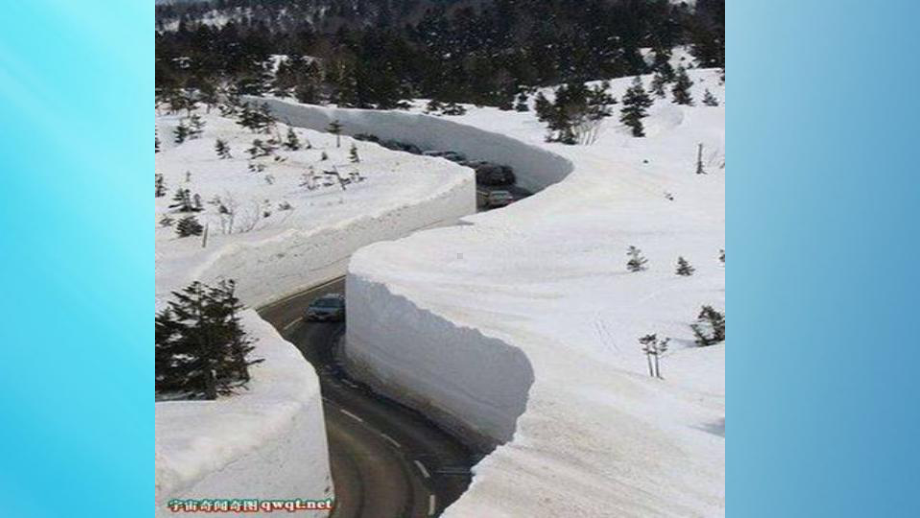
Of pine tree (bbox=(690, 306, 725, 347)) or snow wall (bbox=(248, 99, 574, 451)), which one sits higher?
pine tree (bbox=(690, 306, 725, 347))

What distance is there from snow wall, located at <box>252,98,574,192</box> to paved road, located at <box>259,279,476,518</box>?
50.9ft

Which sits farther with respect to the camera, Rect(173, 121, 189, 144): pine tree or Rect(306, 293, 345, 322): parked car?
Rect(173, 121, 189, 144): pine tree

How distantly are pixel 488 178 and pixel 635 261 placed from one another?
16.0m

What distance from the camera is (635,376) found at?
15.1 meters

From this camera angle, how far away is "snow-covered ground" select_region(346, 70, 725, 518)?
11.5 m

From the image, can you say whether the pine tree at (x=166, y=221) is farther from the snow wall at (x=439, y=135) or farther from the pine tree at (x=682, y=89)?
the pine tree at (x=682, y=89)

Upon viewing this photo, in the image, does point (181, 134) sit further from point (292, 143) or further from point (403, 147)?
point (403, 147)

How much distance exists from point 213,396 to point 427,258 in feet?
31.0

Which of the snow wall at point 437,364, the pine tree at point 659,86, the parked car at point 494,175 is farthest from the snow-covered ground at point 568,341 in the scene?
the pine tree at point 659,86

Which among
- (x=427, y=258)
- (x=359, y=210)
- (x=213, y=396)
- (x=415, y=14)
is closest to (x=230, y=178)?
(x=359, y=210)

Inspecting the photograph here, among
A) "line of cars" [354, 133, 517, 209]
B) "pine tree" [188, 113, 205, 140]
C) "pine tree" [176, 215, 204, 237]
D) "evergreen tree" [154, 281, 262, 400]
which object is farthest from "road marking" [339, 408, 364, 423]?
"pine tree" [188, 113, 205, 140]

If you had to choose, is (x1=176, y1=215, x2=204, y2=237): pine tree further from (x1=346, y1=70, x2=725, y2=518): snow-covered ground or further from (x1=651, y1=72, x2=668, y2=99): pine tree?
(x1=651, y1=72, x2=668, y2=99): pine tree

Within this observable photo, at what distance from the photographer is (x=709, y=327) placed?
17.8 metres

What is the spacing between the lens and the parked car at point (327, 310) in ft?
76.9
